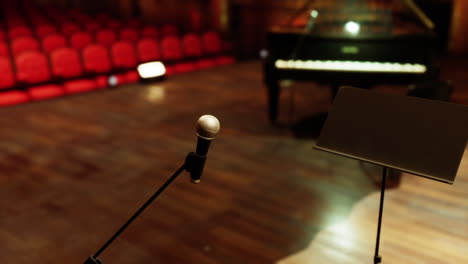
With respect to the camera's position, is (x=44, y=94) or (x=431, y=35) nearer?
(x=431, y=35)

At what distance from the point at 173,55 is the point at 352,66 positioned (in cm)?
256

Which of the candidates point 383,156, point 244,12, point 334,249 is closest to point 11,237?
point 334,249

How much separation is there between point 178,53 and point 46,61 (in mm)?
1515

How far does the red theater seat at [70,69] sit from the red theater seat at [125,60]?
1.12 ft

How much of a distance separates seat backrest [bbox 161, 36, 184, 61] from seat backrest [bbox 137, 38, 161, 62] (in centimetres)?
8

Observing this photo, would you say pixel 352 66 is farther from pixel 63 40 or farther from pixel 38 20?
pixel 38 20

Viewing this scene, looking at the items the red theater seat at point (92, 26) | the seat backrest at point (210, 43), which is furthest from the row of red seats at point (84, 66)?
the red theater seat at point (92, 26)

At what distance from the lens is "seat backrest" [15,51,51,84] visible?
3473mm

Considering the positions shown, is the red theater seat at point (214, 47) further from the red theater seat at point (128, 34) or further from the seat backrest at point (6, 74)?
the seat backrest at point (6, 74)

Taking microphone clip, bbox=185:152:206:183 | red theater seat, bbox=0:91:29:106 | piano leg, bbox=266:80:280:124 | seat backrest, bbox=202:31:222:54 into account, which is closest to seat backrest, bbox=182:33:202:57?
seat backrest, bbox=202:31:222:54

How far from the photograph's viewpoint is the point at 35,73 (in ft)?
11.7

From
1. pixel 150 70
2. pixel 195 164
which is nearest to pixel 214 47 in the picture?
pixel 150 70

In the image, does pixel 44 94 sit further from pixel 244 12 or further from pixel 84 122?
pixel 244 12

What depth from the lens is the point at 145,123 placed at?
3.04 m
